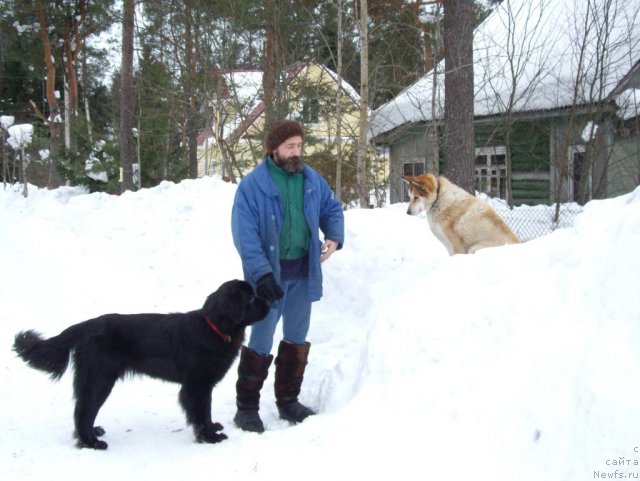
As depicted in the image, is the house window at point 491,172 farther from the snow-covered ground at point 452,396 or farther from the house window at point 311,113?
the snow-covered ground at point 452,396

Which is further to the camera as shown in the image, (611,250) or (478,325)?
(478,325)

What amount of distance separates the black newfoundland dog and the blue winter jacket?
24 centimetres

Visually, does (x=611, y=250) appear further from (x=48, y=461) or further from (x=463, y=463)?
(x=48, y=461)

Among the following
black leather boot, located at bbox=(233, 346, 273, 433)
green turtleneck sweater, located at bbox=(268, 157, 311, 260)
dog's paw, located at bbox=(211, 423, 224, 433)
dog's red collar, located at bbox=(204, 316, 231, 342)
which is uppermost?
green turtleneck sweater, located at bbox=(268, 157, 311, 260)

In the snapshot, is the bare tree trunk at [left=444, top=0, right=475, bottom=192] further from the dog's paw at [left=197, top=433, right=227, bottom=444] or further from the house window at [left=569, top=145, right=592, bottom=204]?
the dog's paw at [left=197, top=433, right=227, bottom=444]

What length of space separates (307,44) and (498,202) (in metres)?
6.88

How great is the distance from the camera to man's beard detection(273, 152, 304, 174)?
13.1 ft

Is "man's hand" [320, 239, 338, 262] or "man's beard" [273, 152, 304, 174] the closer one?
"man's beard" [273, 152, 304, 174]

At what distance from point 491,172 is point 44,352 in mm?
13523

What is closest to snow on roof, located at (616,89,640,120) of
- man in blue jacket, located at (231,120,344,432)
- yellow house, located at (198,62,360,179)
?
yellow house, located at (198,62,360,179)

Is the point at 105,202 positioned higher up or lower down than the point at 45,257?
higher up

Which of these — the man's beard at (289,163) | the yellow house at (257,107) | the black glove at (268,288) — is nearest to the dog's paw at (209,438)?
the black glove at (268,288)

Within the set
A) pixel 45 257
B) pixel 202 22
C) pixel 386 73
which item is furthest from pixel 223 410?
pixel 386 73

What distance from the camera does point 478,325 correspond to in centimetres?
343
